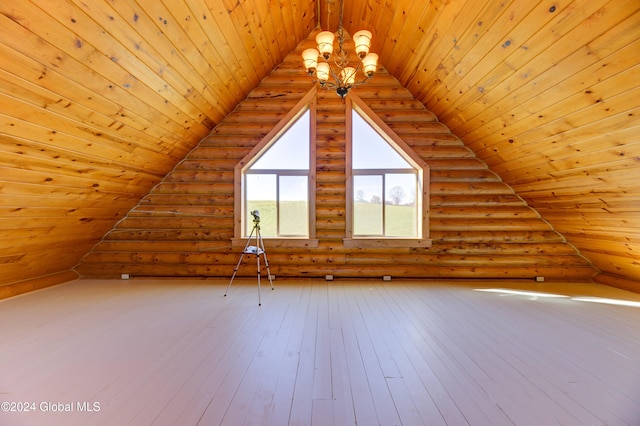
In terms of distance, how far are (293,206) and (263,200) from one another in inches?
22.1

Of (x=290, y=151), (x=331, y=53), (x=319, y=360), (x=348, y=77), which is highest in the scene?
(x=331, y=53)

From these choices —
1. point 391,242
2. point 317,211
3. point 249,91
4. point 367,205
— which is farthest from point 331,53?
point 391,242

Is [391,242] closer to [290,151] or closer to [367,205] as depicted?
[367,205]

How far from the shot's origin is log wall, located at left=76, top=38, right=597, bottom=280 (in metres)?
4.50

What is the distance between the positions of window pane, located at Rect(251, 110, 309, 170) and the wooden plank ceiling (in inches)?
37.3

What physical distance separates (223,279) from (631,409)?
4652 mm

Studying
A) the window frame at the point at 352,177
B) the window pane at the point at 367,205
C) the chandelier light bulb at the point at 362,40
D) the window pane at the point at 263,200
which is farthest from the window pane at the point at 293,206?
the chandelier light bulb at the point at 362,40

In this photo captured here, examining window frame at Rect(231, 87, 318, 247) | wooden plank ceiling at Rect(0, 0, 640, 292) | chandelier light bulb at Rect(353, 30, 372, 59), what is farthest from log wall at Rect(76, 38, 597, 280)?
chandelier light bulb at Rect(353, 30, 372, 59)

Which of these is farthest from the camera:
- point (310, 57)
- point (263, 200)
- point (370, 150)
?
point (263, 200)

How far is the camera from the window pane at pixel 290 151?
4660 millimetres

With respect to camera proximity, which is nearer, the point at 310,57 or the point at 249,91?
the point at 310,57

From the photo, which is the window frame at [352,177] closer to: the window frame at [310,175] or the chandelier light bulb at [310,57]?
the window frame at [310,175]

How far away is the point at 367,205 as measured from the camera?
15.5 feet

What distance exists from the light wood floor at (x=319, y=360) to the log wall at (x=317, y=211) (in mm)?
952
